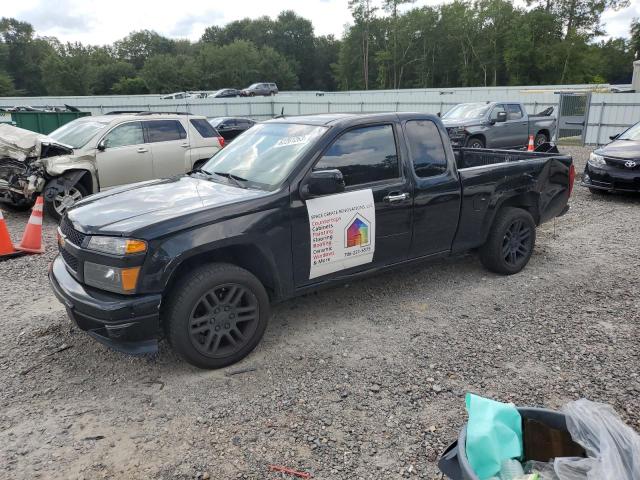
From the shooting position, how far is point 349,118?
13.9 ft

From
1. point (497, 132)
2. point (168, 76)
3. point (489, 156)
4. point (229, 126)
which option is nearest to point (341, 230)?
point (489, 156)

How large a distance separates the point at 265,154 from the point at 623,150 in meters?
8.09

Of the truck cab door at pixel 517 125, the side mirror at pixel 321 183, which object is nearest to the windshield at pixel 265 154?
the side mirror at pixel 321 183

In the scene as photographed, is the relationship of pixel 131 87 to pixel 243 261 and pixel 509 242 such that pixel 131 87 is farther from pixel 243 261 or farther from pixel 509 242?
pixel 243 261

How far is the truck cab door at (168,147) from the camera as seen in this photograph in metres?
8.80

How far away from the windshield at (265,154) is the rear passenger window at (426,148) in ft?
3.09

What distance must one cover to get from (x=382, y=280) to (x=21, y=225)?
6251mm

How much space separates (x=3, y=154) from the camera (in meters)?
7.94

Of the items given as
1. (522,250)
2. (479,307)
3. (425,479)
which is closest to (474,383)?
(425,479)

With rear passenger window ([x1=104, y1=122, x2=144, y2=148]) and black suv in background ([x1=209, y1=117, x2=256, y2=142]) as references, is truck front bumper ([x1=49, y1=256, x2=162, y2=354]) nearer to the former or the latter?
rear passenger window ([x1=104, y1=122, x2=144, y2=148])

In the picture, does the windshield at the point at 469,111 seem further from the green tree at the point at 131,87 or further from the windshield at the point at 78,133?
the green tree at the point at 131,87

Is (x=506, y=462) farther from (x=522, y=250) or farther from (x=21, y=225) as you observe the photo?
(x=21, y=225)

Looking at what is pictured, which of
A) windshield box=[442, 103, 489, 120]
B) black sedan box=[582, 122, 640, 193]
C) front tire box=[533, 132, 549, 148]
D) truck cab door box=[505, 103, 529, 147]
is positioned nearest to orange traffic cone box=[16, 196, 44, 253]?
black sedan box=[582, 122, 640, 193]

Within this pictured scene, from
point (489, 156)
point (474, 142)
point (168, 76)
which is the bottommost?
point (474, 142)
